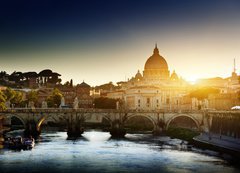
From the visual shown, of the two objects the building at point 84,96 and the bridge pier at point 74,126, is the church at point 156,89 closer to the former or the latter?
the building at point 84,96

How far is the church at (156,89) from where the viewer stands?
119062 mm

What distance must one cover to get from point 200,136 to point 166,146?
8.07 meters

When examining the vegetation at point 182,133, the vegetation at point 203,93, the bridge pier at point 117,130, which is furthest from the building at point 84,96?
the vegetation at point 182,133

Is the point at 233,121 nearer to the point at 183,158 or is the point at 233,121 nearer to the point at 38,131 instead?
the point at 183,158

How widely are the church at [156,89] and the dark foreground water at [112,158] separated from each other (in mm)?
55486

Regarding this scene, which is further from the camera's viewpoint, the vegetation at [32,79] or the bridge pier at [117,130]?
the vegetation at [32,79]

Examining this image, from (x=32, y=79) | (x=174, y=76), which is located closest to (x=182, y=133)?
(x=174, y=76)

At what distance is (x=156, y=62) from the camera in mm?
134000

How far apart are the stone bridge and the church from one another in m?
33.0

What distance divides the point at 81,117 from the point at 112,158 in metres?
28.2

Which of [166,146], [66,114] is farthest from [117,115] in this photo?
[166,146]

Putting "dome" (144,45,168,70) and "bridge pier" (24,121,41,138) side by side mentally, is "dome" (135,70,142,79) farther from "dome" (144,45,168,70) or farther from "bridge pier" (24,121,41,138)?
"bridge pier" (24,121,41,138)

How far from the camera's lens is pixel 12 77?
161 m

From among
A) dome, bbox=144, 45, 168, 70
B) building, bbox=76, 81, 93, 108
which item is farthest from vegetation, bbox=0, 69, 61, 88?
dome, bbox=144, 45, 168, 70
